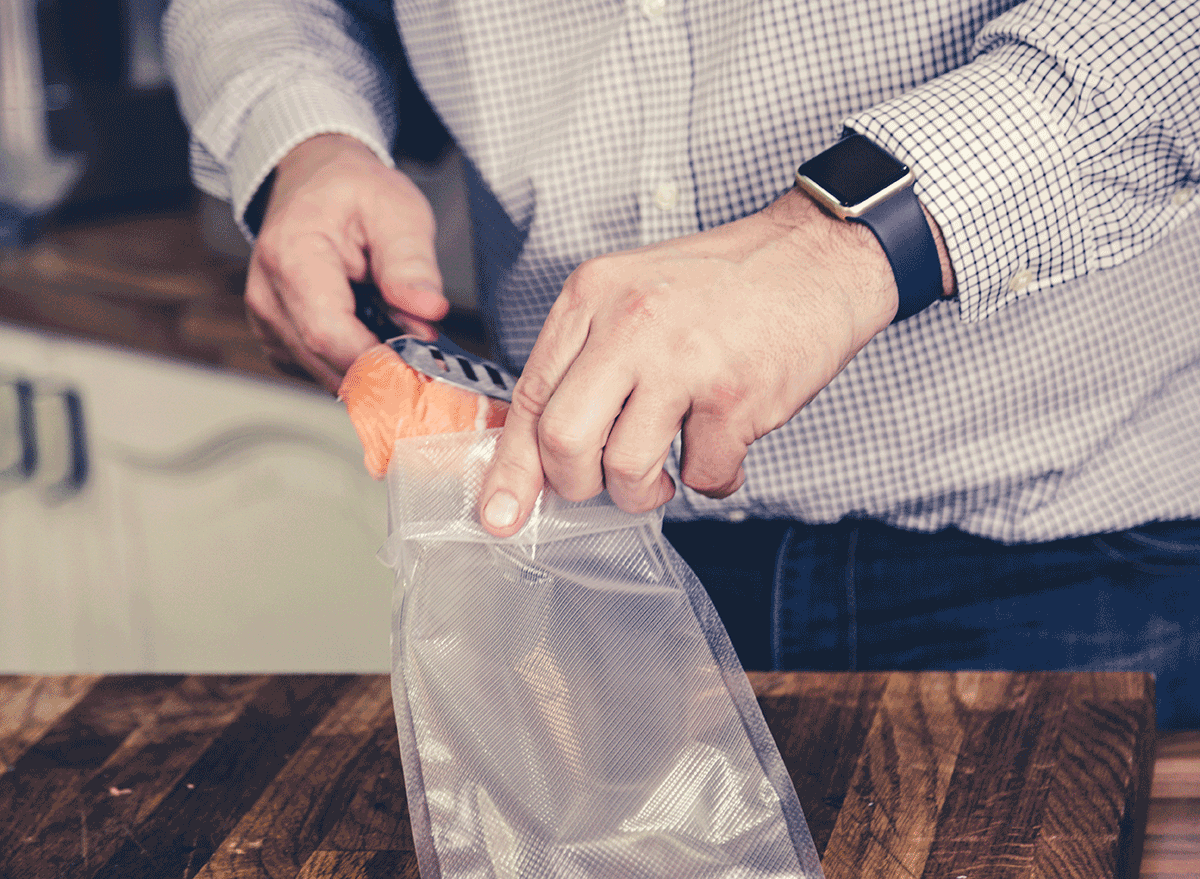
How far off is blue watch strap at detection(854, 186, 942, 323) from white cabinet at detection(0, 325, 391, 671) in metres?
0.90

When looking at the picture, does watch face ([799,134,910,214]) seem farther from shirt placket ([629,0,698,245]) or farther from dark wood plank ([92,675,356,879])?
dark wood plank ([92,675,356,879])

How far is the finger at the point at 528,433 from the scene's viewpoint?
437 millimetres

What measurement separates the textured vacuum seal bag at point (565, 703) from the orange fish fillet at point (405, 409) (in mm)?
12

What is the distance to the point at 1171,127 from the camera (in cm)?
50

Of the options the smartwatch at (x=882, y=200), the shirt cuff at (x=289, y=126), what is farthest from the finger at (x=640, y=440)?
the shirt cuff at (x=289, y=126)

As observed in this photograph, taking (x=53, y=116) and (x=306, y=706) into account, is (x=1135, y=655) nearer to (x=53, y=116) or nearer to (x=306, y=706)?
(x=306, y=706)

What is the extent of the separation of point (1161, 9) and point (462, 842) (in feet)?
1.65

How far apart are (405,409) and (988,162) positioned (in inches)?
11.7

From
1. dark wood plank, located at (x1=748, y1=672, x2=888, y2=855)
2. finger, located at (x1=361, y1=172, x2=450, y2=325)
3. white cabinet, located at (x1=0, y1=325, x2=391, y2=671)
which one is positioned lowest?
white cabinet, located at (x1=0, y1=325, x2=391, y2=671)

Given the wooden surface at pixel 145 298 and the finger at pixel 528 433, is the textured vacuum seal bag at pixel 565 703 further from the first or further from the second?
the wooden surface at pixel 145 298

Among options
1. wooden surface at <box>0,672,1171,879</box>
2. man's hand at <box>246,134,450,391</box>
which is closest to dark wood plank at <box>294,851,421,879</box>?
wooden surface at <box>0,672,1171,879</box>

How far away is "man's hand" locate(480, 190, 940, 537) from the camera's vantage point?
1.38ft

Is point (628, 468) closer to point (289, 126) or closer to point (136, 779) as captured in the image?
point (136, 779)

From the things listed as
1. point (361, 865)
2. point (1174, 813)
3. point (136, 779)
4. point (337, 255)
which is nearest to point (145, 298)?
point (337, 255)
